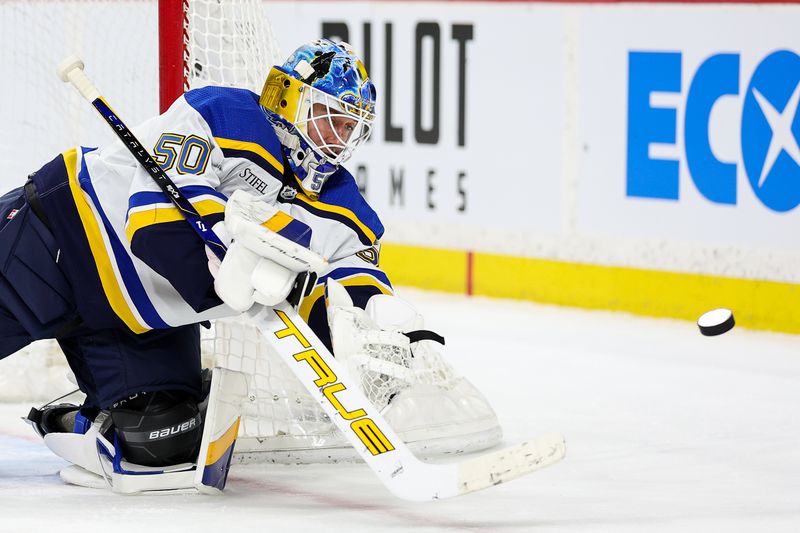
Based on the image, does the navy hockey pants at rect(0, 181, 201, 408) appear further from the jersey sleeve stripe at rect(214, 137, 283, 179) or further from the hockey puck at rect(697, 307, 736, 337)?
the hockey puck at rect(697, 307, 736, 337)

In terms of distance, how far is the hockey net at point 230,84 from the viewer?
309 cm

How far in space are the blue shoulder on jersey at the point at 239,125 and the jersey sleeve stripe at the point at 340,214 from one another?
0.10 meters

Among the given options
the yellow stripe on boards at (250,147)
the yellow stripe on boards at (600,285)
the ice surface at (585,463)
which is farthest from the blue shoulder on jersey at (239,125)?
the yellow stripe on boards at (600,285)

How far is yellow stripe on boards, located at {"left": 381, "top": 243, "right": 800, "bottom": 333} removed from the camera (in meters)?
4.60

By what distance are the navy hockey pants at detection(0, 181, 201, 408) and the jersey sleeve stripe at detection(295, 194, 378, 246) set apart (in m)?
0.34

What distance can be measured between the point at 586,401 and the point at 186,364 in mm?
1148

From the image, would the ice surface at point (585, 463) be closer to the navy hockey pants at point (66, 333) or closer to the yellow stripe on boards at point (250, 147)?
the navy hockey pants at point (66, 333)

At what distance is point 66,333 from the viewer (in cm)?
284

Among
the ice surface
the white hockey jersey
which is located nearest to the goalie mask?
the white hockey jersey

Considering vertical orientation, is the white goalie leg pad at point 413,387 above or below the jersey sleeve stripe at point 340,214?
below

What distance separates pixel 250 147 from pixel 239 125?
0.04 meters

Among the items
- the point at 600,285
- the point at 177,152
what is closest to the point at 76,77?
the point at 177,152

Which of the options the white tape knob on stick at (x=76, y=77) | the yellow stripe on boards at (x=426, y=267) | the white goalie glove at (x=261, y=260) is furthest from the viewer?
the yellow stripe on boards at (x=426, y=267)

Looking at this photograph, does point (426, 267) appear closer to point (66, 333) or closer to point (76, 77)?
point (66, 333)
